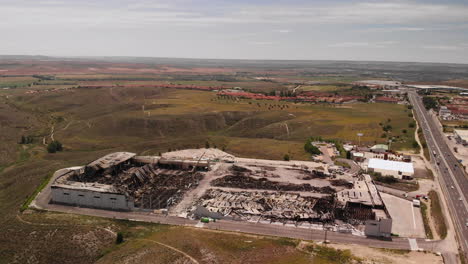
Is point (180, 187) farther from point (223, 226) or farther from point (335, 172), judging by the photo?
point (335, 172)

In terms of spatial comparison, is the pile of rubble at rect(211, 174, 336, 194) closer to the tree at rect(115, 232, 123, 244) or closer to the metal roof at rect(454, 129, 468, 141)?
the tree at rect(115, 232, 123, 244)

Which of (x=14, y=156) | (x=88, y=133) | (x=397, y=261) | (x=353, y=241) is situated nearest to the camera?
(x=397, y=261)

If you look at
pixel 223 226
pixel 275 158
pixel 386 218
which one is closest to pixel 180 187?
pixel 223 226

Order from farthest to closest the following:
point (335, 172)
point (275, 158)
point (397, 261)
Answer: point (275, 158), point (335, 172), point (397, 261)

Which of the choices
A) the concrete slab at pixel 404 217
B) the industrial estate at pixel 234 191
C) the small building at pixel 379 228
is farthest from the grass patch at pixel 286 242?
the concrete slab at pixel 404 217

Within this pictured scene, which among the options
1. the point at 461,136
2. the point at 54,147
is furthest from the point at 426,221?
the point at 54,147

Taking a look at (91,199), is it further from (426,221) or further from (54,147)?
(426,221)

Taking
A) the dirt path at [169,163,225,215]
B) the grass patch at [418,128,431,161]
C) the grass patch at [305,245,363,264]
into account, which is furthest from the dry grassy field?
the dirt path at [169,163,225,215]
